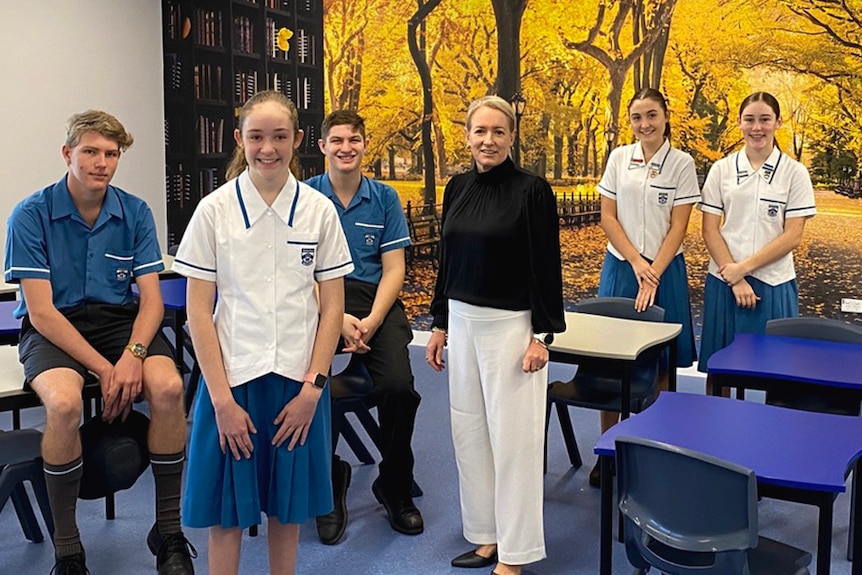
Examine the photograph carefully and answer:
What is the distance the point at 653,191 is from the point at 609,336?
3.05ft

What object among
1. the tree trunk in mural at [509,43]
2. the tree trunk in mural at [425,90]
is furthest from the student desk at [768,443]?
the tree trunk in mural at [425,90]

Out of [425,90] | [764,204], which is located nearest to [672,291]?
[764,204]

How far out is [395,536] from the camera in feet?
11.0

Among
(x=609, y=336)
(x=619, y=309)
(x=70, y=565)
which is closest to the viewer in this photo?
(x=70, y=565)

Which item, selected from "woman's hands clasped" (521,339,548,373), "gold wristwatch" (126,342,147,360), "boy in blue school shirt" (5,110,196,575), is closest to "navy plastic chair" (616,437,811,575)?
"woman's hands clasped" (521,339,548,373)

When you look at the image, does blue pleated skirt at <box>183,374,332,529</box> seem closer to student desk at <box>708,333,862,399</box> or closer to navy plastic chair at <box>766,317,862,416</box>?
student desk at <box>708,333,862,399</box>

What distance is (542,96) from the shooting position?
6277 millimetres

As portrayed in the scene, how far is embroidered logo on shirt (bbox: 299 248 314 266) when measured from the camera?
7.93ft

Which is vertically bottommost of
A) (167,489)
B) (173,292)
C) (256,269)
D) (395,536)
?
(395,536)

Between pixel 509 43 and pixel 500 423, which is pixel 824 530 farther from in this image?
pixel 509 43

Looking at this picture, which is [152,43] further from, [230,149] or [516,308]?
[516,308]

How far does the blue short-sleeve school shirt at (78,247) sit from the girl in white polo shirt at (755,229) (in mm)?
2441

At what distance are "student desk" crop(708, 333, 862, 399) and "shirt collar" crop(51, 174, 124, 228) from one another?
212 cm

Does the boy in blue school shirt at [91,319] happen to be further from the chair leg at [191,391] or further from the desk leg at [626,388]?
the chair leg at [191,391]
